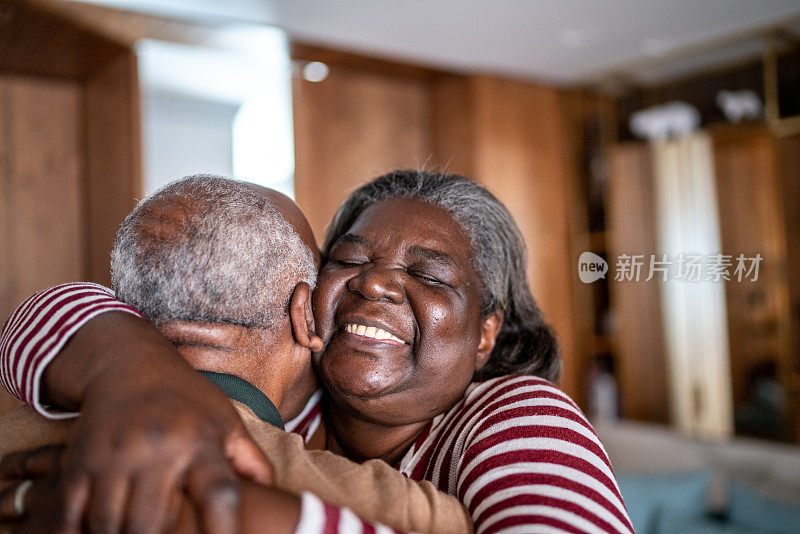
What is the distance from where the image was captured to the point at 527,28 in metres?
3.28

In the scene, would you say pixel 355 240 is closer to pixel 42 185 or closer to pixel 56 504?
pixel 56 504

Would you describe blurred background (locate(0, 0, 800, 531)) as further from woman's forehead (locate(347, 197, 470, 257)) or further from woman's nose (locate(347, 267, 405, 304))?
woman's nose (locate(347, 267, 405, 304))

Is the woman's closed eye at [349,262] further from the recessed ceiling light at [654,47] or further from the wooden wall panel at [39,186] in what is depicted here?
the recessed ceiling light at [654,47]

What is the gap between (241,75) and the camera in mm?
3549

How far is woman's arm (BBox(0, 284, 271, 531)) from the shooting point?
0.56 metres

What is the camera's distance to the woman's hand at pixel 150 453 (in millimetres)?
554

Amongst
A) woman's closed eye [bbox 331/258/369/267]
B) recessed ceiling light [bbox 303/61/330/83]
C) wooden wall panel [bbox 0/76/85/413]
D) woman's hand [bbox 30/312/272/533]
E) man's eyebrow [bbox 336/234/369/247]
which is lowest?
woman's hand [bbox 30/312/272/533]

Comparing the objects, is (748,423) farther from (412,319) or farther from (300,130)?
(412,319)

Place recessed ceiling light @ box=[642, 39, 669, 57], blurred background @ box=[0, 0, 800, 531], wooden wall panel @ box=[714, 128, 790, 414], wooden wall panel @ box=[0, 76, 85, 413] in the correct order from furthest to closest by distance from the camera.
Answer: recessed ceiling light @ box=[642, 39, 669, 57] → wooden wall panel @ box=[714, 128, 790, 414] → wooden wall panel @ box=[0, 76, 85, 413] → blurred background @ box=[0, 0, 800, 531]

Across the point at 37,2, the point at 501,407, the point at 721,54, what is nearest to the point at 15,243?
the point at 37,2

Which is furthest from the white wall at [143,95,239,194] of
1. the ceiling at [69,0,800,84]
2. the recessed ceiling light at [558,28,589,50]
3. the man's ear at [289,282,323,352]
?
the man's ear at [289,282,323,352]

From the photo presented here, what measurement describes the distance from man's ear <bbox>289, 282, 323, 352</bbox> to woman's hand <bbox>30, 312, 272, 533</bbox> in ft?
0.99

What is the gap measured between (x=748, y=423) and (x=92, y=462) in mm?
3783
